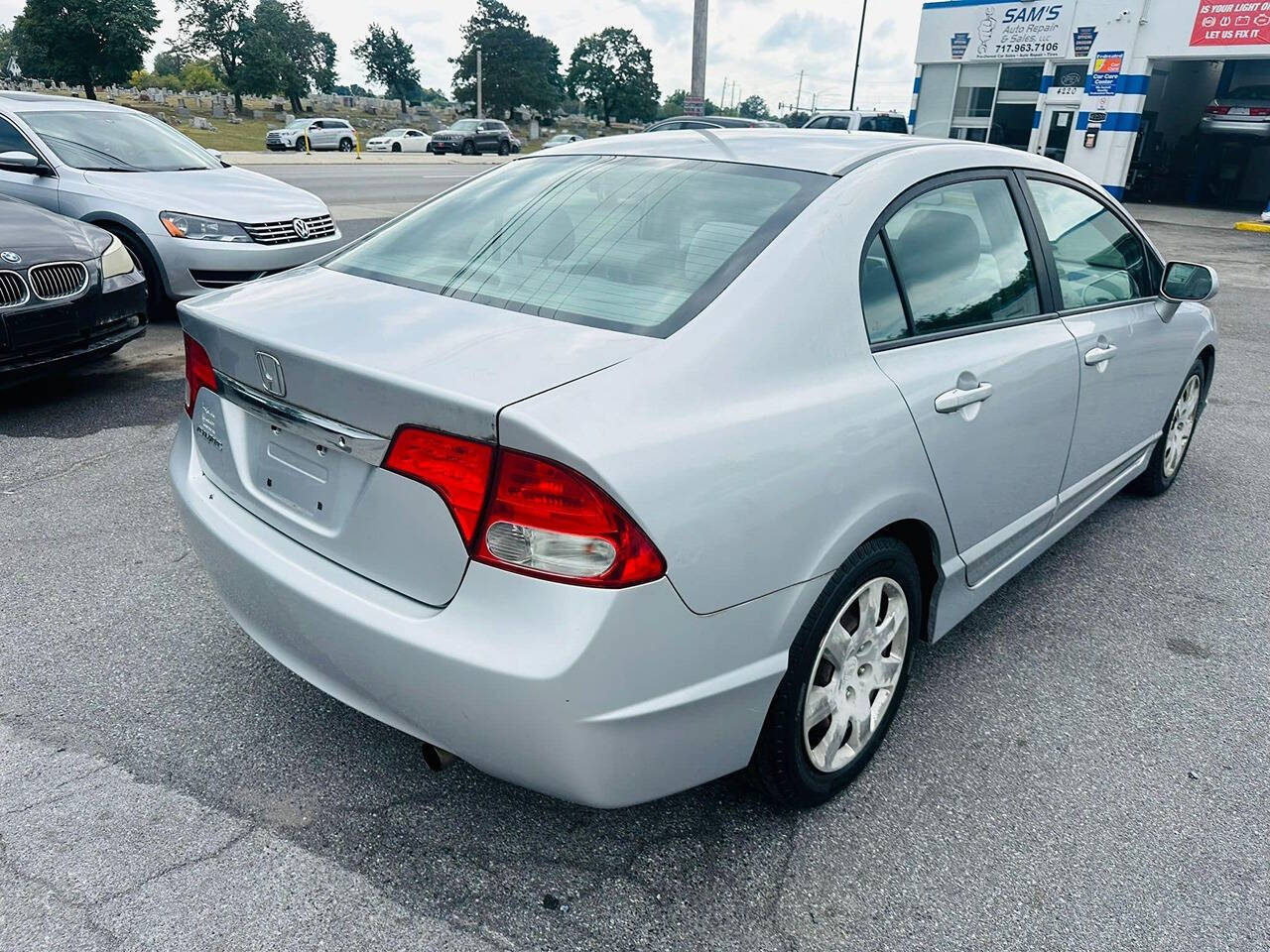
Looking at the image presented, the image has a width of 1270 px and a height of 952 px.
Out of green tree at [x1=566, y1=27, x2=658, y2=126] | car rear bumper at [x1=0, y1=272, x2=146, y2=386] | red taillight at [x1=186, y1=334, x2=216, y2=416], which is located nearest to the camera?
red taillight at [x1=186, y1=334, x2=216, y2=416]

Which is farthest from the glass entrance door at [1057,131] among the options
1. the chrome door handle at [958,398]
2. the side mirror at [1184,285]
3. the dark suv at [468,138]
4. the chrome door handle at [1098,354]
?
the dark suv at [468,138]

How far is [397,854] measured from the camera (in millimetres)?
2156

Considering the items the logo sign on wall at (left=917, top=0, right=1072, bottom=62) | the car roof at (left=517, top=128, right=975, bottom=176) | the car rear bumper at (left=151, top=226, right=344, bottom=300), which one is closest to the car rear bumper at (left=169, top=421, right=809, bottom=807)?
the car roof at (left=517, top=128, right=975, bottom=176)

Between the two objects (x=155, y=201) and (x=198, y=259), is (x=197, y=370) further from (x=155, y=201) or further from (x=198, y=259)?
(x=155, y=201)

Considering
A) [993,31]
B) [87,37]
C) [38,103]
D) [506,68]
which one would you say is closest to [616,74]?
[506,68]

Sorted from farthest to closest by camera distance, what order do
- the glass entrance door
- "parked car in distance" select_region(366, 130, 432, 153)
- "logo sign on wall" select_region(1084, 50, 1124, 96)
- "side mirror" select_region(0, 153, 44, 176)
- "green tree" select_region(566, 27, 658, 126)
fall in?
"green tree" select_region(566, 27, 658, 126), "parked car in distance" select_region(366, 130, 432, 153), the glass entrance door, "logo sign on wall" select_region(1084, 50, 1124, 96), "side mirror" select_region(0, 153, 44, 176)

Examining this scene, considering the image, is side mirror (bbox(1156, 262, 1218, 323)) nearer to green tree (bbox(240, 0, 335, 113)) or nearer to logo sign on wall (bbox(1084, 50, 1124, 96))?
logo sign on wall (bbox(1084, 50, 1124, 96))

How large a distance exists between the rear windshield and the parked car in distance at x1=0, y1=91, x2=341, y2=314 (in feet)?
15.2

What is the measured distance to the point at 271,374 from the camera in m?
2.06

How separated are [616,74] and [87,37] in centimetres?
5989

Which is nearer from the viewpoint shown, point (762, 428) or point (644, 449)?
point (644, 449)

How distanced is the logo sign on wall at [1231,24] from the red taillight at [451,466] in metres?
25.2

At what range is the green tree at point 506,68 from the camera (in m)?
88.7

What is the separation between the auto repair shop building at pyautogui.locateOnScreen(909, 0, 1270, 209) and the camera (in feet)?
71.5
